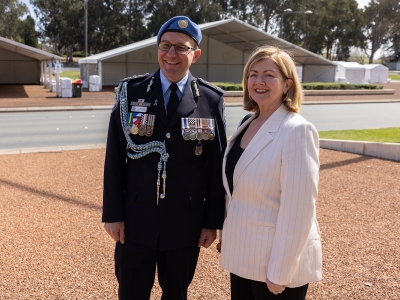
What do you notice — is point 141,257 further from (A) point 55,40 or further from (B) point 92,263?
(A) point 55,40

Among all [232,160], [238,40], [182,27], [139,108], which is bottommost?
[232,160]

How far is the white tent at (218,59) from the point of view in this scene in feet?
106

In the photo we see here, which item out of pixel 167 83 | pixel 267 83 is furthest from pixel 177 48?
pixel 267 83

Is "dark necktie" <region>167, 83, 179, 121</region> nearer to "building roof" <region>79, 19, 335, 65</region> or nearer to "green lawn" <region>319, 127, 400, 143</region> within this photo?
"green lawn" <region>319, 127, 400, 143</region>

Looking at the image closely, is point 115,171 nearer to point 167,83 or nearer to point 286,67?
point 167,83

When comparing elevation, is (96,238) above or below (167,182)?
below

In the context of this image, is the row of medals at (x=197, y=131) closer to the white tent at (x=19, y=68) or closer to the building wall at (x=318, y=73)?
the white tent at (x=19, y=68)

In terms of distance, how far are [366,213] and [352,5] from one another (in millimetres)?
75968

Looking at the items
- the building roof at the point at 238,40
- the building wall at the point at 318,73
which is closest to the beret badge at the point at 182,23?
the building roof at the point at 238,40

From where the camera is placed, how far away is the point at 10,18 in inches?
2869

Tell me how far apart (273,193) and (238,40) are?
3519 cm

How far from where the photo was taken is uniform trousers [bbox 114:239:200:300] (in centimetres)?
266

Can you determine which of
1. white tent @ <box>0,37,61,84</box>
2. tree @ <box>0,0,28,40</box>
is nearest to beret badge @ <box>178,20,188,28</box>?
white tent @ <box>0,37,61,84</box>

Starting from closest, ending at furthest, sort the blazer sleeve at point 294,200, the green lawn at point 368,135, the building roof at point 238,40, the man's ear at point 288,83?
1. the blazer sleeve at point 294,200
2. the man's ear at point 288,83
3. the green lawn at point 368,135
4. the building roof at point 238,40
